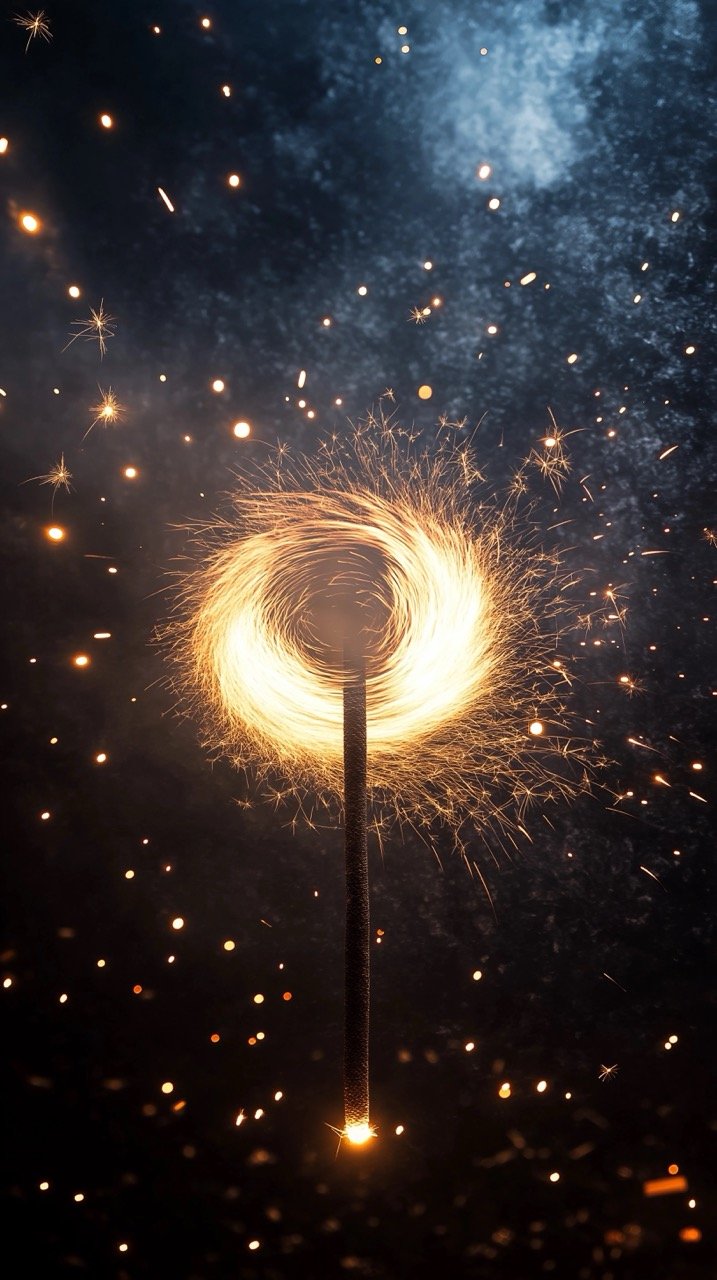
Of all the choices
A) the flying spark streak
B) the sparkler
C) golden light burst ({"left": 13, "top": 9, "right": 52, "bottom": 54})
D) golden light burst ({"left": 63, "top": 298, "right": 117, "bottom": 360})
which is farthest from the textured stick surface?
golden light burst ({"left": 13, "top": 9, "right": 52, "bottom": 54})

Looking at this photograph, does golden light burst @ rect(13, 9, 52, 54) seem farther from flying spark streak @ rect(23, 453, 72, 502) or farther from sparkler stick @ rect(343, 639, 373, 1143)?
sparkler stick @ rect(343, 639, 373, 1143)

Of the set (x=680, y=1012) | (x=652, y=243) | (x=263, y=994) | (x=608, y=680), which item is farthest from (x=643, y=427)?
(x=263, y=994)

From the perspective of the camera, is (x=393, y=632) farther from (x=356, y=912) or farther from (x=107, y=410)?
(x=107, y=410)

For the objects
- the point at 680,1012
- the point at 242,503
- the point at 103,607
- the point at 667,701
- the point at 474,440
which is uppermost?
the point at 474,440

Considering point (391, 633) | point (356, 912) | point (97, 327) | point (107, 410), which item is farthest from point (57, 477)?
point (356, 912)

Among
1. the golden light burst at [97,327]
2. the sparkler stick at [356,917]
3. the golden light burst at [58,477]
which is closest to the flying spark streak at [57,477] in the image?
the golden light burst at [58,477]

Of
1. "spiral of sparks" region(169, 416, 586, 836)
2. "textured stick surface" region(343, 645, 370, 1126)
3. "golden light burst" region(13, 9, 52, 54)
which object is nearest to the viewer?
"textured stick surface" region(343, 645, 370, 1126)

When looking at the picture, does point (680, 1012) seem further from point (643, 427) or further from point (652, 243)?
point (652, 243)

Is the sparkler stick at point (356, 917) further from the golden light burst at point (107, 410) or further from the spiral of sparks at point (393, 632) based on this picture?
the golden light burst at point (107, 410)
